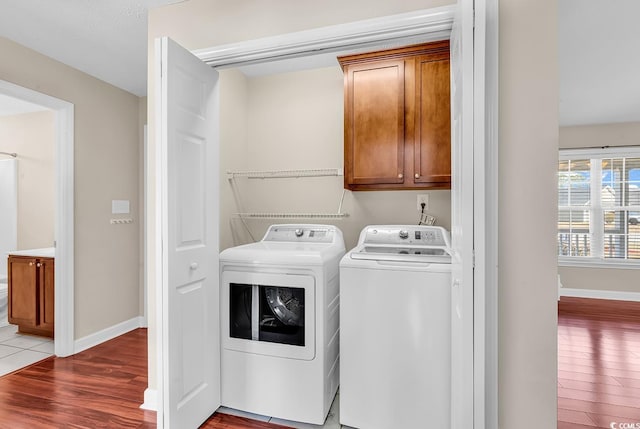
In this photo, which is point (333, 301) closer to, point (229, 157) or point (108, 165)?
point (229, 157)

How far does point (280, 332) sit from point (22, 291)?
280 cm

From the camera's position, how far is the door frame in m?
2.70

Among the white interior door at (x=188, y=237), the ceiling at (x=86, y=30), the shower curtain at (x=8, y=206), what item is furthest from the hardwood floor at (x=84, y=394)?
the ceiling at (x=86, y=30)

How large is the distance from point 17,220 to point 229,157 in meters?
3.29

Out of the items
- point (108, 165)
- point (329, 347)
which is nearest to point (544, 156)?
point (329, 347)

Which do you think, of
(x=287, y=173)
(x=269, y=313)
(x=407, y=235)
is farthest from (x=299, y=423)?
(x=287, y=173)

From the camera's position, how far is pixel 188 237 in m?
1.70

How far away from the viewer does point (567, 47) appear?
2492 mm

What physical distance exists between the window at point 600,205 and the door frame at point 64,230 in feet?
19.8

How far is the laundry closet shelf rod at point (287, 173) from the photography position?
2.68 m

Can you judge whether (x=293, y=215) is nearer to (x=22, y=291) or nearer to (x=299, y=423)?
(x=299, y=423)

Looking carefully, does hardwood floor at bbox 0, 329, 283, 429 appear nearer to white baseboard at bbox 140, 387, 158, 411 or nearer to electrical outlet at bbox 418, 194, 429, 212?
white baseboard at bbox 140, 387, 158, 411

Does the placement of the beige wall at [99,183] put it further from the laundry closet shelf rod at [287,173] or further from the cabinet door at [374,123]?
the cabinet door at [374,123]

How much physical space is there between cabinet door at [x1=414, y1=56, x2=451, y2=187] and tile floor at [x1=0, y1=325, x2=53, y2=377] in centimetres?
337
